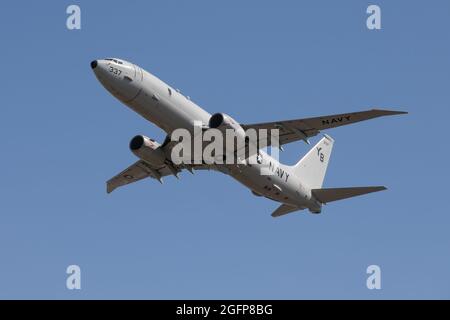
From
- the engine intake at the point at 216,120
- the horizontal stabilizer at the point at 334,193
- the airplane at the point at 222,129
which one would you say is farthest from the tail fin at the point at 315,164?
the engine intake at the point at 216,120

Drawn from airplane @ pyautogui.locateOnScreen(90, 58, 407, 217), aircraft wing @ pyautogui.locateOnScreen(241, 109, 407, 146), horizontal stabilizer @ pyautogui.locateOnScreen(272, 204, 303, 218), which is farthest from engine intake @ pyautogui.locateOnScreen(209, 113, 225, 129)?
horizontal stabilizer @ pyautogui.locateOnScreen(272, 204, 303, 218)

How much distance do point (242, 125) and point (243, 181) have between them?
470 cm

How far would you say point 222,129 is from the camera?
2175 inches

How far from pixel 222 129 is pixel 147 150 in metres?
6.59

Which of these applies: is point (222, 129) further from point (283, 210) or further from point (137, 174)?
point (283, 210)

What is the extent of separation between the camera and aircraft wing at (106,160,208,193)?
6456 cm

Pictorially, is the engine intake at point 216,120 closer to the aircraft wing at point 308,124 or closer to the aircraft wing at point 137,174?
the aircraft wing at point 308,124

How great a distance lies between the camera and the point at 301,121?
184ft

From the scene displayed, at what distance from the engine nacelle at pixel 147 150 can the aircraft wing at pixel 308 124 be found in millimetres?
6422
